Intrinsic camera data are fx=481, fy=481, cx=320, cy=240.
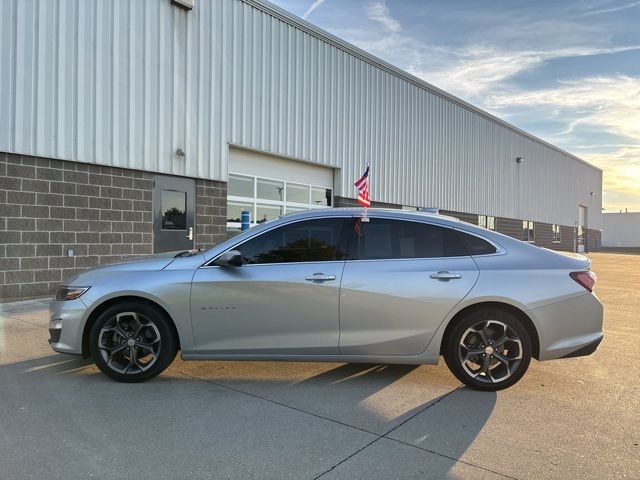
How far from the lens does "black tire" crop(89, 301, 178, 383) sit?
4516mm

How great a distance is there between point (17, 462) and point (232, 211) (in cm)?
1011

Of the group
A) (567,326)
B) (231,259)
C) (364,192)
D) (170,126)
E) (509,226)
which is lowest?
(567,326)

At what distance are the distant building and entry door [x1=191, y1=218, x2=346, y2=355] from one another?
241ft

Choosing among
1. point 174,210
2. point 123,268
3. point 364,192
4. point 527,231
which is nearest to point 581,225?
point 527,231

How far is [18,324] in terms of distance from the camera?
7.08 meters

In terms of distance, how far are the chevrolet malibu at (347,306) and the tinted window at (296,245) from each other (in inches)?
0.4

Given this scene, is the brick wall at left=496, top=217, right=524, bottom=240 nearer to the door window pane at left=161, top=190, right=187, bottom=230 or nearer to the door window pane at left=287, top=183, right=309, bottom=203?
the door window pane at left=287, top=183, right=309, bottom=203

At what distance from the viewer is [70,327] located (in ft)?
14.9

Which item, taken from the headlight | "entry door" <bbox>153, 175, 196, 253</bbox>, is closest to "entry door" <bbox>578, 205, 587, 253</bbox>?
"entry door" <bbox>153, 175, 196, 253</bbox>

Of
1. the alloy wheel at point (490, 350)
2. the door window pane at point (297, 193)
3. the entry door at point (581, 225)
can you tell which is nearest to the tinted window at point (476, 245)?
the alloy wheel at point (490, 350)

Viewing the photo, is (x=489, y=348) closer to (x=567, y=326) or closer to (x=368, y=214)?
(x=567, y=326)

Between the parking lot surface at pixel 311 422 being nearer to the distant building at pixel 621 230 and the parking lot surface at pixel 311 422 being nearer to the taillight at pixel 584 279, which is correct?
the taillight at pixel 584 279

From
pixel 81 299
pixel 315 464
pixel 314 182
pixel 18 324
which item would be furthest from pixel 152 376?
pixel 314 182

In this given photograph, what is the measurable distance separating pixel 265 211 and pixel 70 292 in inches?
373
